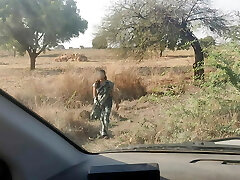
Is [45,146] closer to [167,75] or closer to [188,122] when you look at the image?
[188,122]

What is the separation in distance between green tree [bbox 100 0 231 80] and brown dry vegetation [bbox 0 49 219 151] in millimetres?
899

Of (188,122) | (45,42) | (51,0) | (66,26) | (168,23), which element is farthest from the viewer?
(168,23)

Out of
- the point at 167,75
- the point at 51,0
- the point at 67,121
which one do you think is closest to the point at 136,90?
the point at 167,75

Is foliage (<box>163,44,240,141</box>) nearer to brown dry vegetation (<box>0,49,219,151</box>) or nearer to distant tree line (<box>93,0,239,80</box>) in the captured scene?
brown dry vegetation (<box>0,49,219,151</box>)

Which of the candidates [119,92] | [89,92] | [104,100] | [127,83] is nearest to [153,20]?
[127,83]

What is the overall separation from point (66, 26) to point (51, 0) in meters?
2.36

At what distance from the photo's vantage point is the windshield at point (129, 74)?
866 centimetres

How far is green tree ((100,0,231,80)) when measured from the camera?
18797mm

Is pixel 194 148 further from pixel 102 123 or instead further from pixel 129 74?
pixel 129 74

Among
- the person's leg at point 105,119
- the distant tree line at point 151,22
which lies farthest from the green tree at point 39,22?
the distant tree line at point 151,22

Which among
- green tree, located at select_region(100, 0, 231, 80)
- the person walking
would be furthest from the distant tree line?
the person walking

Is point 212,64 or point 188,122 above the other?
point 212,64

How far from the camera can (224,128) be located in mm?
8164

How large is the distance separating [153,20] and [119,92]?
18.0 ft
